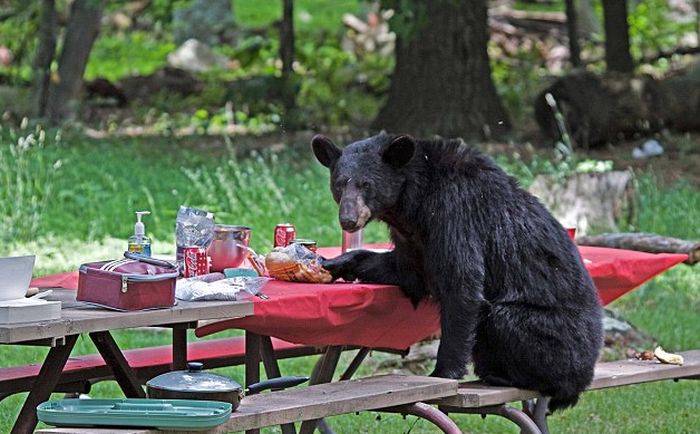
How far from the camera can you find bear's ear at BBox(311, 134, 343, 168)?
489cm

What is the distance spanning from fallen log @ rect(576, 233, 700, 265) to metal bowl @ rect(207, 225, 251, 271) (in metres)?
3.23

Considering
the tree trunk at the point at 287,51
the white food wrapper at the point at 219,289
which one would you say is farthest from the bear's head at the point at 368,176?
the tree trunk at the point at 287,51

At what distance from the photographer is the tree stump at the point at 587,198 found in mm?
9906

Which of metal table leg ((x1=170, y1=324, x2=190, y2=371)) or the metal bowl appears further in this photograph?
the metal bowl

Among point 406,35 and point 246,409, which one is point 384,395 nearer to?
point 246,409

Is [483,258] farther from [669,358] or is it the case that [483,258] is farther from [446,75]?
[446,75]

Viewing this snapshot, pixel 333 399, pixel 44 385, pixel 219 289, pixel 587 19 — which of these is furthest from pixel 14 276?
pixel 587 19

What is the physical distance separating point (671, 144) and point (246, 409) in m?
11.1

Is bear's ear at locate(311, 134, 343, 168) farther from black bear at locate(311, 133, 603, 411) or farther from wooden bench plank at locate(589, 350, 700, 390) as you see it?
wooden bench plank at locate(589, 350, 700, 390)

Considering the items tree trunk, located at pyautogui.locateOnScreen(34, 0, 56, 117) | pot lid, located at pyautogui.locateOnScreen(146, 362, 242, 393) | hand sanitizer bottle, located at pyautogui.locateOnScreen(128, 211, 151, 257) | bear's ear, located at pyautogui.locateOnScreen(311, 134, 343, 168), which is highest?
tree trunk, located at pyautogui.locateOnScreen(34, 0, 56, 117)

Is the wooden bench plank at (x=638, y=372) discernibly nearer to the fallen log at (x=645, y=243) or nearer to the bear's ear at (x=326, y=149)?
the bear's ear at (x=326, y=149)

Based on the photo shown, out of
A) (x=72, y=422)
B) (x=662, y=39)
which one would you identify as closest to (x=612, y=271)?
(x=72, y=422)

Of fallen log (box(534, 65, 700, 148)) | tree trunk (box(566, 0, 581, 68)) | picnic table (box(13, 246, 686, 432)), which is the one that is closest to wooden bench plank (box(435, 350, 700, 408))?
picnic table (box(13, 246, 686, 432))

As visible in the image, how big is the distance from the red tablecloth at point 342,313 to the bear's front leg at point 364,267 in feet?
0.26
